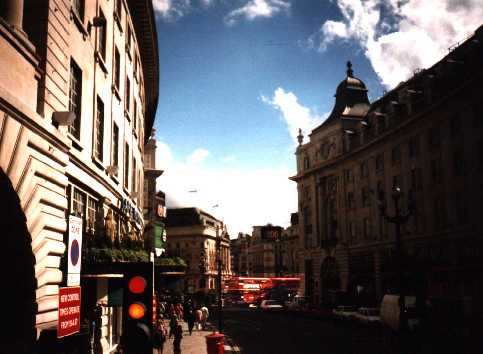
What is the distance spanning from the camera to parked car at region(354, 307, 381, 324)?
36781mm

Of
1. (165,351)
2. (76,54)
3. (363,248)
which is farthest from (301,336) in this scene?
(363,248)

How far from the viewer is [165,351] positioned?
2598 centimetres

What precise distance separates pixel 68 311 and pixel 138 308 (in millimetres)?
4807

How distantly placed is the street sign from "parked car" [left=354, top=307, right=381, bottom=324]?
90.6ft

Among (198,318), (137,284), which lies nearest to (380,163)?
(198,318)

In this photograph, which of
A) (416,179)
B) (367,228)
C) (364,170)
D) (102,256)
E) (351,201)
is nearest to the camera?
A: (102,256)

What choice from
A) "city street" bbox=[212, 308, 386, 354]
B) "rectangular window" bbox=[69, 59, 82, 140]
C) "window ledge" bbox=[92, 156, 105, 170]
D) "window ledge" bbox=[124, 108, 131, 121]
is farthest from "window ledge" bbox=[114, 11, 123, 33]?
"city street" bbox=[212, 308, 386, 354]

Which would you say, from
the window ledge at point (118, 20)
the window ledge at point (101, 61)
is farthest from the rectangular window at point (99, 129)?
the window ledge at point (118, 20)

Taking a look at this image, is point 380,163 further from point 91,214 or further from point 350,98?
point 91,214

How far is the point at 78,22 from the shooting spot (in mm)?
Answer: 15344

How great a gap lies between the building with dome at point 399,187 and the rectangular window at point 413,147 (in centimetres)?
10

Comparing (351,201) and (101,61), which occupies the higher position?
(101,61)

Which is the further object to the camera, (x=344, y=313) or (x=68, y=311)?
(x=344, y=313)

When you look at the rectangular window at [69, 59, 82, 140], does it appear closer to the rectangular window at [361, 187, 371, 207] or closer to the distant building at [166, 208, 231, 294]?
the rectangular window at [361, 187, 371, 207]
